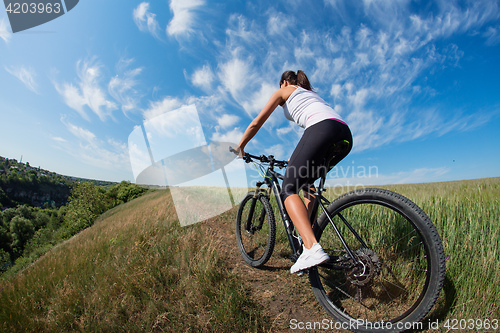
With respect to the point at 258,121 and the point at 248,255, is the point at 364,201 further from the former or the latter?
the point at 248,255

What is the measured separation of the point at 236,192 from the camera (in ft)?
27.9

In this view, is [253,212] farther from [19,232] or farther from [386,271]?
[19,232]

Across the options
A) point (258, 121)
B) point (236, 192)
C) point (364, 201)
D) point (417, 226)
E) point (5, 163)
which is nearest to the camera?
point (417, 226)

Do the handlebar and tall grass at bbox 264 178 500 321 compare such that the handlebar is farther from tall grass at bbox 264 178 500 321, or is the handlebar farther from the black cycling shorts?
tall grass at bbox 264 178 500 321

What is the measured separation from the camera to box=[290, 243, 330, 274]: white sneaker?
2.02 metres

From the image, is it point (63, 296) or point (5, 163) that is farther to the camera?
point (5, 163)

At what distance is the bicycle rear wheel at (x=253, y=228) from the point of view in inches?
147

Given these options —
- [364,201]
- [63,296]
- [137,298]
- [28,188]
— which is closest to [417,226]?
[364,201]

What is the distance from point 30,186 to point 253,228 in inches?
8047

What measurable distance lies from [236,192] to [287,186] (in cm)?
613

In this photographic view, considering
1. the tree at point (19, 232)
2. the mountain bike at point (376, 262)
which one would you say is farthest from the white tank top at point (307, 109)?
the tree at point (19, 232)

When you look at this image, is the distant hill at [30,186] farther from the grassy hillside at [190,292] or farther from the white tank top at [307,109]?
the white tank top at [307,109]

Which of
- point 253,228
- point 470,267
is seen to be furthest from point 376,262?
point 253,228

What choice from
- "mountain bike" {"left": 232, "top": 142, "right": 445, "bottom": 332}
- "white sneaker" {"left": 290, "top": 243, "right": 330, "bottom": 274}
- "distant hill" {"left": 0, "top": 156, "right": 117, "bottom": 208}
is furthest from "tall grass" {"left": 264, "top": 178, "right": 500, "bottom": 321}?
"distant hill" {"left": 0, "top": 156, "right": 117, "bottom": 208}
